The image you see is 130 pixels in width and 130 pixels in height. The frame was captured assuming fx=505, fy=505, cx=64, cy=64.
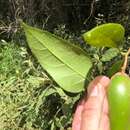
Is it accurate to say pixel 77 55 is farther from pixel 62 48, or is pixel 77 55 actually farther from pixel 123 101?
pixel 123 101

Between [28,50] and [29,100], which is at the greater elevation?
[28,50]

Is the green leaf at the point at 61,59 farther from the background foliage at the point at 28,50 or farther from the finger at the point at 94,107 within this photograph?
the background foliage at the point at 28,50

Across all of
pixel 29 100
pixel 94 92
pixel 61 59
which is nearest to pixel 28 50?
pixel 29 100

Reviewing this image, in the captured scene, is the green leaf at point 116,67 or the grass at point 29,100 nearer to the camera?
the green leaf at point 116,67

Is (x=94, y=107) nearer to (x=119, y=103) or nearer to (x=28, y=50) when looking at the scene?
(x=119, y=103)

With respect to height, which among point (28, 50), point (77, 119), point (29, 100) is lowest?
point (29, 100)

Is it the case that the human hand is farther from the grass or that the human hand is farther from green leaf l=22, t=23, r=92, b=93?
the grass

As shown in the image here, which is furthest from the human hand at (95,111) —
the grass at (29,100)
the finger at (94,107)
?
the grass at (29,100)
